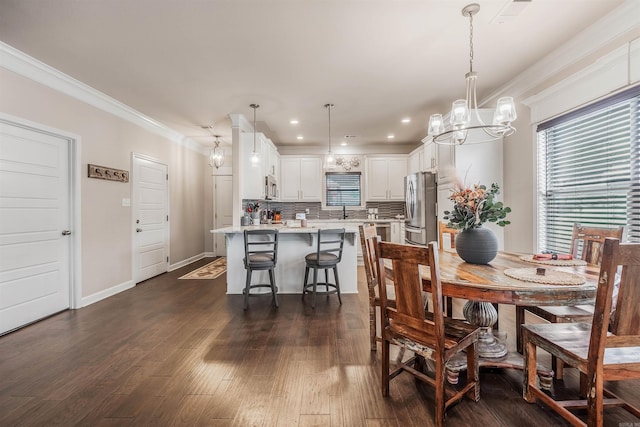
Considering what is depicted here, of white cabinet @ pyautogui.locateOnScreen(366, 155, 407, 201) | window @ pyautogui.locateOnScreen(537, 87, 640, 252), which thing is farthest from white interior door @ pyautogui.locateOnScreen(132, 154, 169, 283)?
window @ pyautogui.locateOnScreen(537, 87, 640, 252)

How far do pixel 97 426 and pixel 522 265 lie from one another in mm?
2748

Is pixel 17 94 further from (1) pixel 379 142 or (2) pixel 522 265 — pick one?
(1) pixel 379 142

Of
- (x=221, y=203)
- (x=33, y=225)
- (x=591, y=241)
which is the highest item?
(x=221, y=203)

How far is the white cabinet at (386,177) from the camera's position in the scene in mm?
6574

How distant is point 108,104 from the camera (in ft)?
12.7

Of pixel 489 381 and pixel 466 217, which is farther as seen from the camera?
pixel 466 217

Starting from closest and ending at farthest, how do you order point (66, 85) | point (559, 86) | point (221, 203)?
point (559, 86), point (66, 85), point (221, 203)

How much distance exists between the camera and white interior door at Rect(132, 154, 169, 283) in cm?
454

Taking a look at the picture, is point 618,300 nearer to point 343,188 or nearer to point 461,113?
point 461,113

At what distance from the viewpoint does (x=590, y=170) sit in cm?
264

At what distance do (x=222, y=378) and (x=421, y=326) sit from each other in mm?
1387

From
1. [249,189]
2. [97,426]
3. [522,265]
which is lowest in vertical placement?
[97,426]

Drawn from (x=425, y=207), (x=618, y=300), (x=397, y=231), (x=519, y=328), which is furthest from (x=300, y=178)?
(x=618, y=300)

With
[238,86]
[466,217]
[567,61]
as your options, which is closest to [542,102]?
[567,61]
